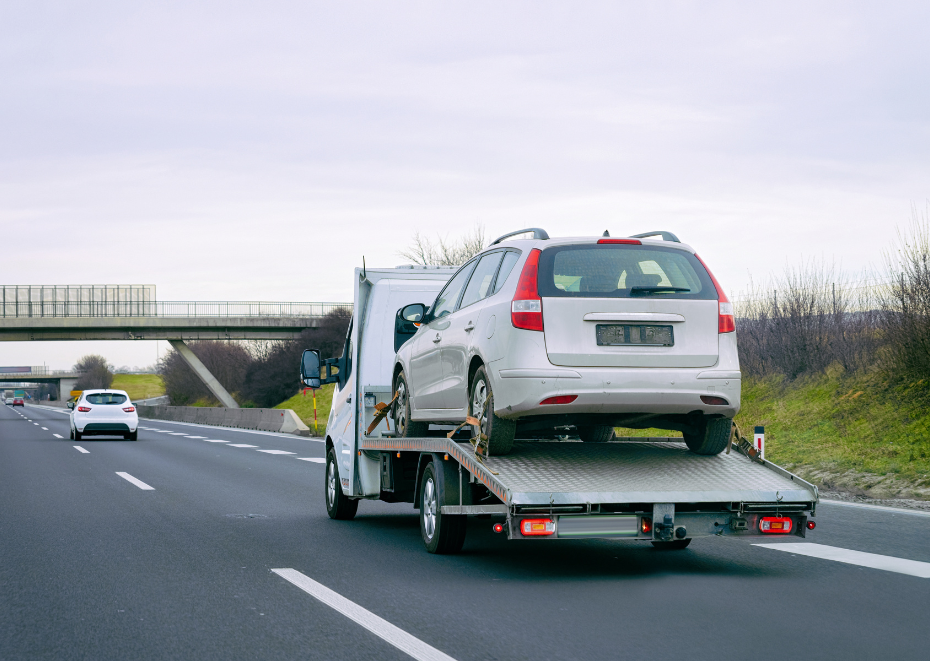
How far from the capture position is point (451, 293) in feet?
29.9

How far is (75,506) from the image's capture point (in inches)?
476

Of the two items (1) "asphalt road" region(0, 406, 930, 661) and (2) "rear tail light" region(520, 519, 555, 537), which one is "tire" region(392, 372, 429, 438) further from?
(2) "rear tail light" region(520, 519, 555, 537)

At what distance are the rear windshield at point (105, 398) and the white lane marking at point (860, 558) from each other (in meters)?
24.5

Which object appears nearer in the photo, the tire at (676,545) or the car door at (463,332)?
the car door at (463,332)

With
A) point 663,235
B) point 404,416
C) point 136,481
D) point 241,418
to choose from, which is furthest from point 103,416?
point 663,235

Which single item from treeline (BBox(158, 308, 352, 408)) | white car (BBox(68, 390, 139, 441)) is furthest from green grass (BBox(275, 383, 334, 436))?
white car (BBox(68, 390, 139, 441))

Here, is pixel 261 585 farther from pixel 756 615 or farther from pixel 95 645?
pixel 756 615

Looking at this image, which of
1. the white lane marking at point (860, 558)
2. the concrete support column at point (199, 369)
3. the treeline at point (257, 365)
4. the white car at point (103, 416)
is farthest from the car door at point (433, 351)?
the concrete support column at point (199, 369)

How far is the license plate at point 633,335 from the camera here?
23.3 ft

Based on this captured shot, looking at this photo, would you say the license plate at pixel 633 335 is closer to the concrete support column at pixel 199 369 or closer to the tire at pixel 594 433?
the tire at pixel 594 433

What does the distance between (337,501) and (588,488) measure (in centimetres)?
456

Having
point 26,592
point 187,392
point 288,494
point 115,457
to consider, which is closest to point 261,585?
point 26,592

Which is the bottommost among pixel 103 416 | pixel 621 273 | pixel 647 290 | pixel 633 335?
pixel 103 416

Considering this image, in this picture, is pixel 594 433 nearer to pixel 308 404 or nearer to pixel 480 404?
pixel 480 404
